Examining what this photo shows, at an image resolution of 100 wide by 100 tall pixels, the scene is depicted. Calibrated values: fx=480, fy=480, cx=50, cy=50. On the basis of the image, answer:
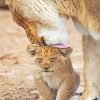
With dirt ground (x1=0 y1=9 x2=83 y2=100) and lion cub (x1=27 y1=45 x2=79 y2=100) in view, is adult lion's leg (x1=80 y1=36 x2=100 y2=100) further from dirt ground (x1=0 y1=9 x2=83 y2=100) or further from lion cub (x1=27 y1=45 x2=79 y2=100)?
dirt ground (x1=0 y1=9 x2=83 y2=100)

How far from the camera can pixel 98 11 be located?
2.65 metres

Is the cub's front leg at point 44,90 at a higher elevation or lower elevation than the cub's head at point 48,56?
lower

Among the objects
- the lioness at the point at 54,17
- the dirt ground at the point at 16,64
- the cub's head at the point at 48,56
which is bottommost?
the dirt ground at the point at 16,64

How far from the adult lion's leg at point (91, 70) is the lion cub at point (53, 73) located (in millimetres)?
93

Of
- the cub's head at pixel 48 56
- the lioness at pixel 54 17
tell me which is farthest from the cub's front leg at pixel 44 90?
the lioness at pixel 54 17

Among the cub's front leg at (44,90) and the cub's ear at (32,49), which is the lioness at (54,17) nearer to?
the cub's ear at (32,49)

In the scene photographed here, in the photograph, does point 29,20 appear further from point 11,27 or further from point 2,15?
point 2,15

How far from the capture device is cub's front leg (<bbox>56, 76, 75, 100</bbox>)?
3.07 meters

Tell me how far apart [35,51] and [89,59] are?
13.7 inches

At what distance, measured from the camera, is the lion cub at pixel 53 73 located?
9.81 feet

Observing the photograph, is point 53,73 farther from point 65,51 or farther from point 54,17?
point 54,17

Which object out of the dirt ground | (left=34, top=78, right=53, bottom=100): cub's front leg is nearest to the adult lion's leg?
(left=34, top=78, right=53, bottom=100): cub's front leg

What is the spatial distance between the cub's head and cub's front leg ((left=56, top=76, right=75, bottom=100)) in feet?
0.39

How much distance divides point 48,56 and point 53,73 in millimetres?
136
